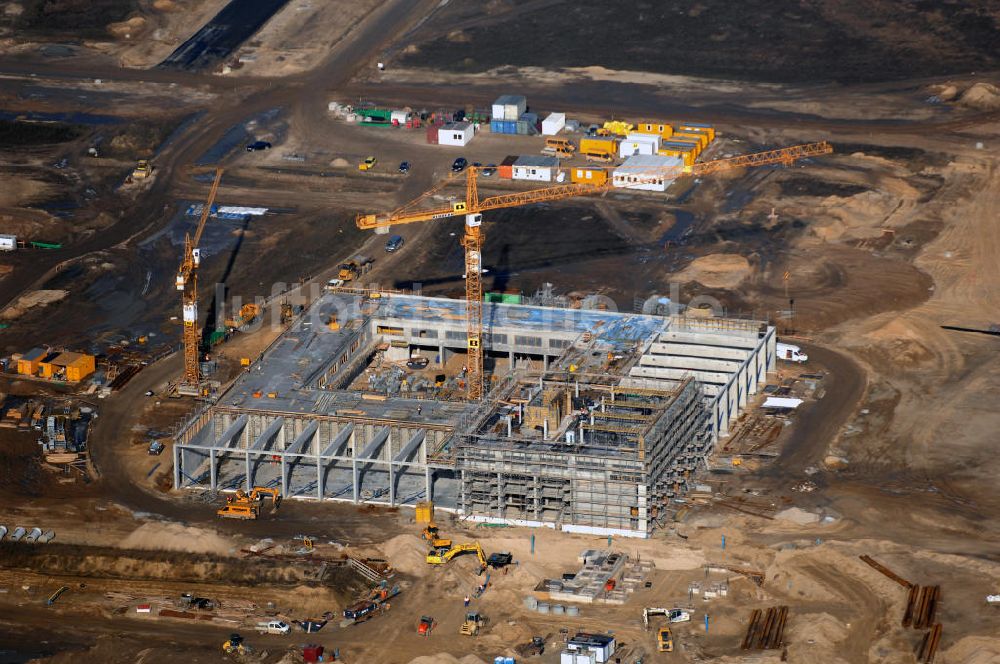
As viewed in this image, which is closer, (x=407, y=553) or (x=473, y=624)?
(x=473, y=624)

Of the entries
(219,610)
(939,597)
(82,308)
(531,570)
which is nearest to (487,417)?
(531,570)

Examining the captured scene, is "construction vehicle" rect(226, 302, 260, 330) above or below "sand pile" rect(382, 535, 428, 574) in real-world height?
above

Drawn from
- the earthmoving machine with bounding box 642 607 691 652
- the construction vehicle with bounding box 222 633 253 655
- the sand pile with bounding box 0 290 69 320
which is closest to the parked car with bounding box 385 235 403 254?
Result: the sand pile with bounding box 0 290 69 320

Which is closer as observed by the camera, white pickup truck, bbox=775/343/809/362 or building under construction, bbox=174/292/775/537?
building under construction, bbox=174/292/775/537

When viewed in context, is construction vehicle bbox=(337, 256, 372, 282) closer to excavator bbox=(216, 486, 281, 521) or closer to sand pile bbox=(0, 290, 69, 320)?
sand pile bbox=(0, 290, 69, 320)

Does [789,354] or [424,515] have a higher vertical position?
[789,354]

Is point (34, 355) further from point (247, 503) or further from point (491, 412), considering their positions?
point (491, 412)

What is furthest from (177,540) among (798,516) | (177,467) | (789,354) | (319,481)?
(789,354)
